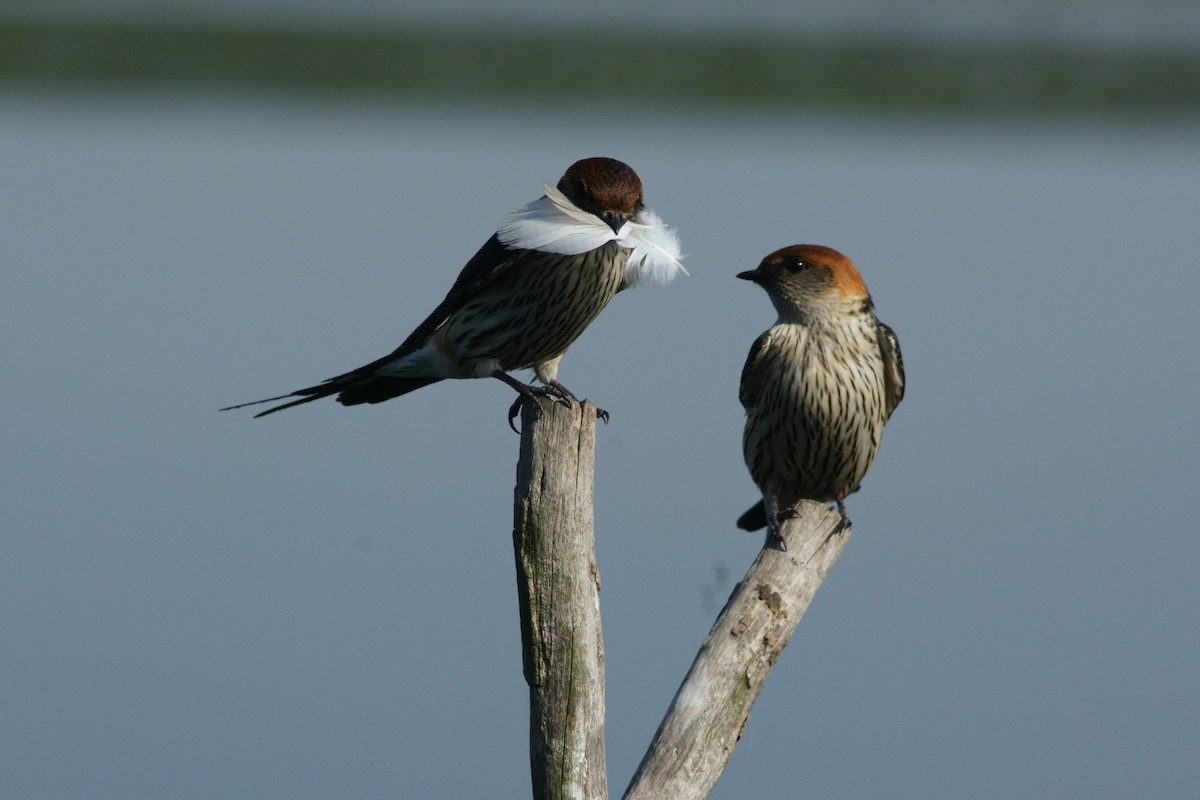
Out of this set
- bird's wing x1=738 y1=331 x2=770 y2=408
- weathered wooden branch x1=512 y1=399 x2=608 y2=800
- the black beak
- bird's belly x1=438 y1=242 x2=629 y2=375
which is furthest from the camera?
bird's wing x1=738 y1=331 x2=770 y2=408

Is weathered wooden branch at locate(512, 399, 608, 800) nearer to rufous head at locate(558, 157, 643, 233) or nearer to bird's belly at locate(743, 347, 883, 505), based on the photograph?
rufous head at locate(558, 157, 643, 233)

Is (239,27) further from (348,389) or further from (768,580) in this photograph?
(768,580)

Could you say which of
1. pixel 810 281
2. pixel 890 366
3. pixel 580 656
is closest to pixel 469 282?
pixel 810 281

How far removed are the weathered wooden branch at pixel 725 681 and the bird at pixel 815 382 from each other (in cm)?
129

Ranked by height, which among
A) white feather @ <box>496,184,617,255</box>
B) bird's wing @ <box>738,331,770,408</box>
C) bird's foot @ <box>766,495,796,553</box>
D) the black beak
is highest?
the black beak

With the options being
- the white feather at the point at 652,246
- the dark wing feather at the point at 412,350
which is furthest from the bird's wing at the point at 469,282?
the white feather at the point at 652,246

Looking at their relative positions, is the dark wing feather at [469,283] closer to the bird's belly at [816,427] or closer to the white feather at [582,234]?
the white feather at [582,234]

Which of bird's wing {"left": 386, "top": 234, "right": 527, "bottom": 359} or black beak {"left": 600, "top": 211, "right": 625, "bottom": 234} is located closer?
black beak {"left": 600, "top": 211, "right": 625, "bottom": 234}

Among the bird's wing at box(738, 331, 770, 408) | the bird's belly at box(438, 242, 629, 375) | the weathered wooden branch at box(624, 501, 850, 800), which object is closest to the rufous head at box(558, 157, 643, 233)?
the bird's belly at box(438, 242, 629, 375)

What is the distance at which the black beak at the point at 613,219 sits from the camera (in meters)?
5.96

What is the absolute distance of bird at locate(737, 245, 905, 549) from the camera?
257 inches

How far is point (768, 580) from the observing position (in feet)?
16.7

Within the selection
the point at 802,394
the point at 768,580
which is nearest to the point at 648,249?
the point at 802,394

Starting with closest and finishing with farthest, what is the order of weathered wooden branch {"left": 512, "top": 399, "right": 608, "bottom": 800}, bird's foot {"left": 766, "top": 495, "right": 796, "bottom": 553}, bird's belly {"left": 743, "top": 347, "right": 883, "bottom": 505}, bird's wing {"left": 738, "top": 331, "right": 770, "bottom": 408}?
weathered wooden branch {"left": 512, "top": 399, "right": 608, "bottom": 800} < bird's foot {"left": 766, "top": 495, "right": 796, "bottom": 553} < bird's belly {"left": 743, "top": 347, "right": 883, "bottom": 505} < bird's wing {"left": 738, "top": 331, "right": 770, "bottom": 408}
